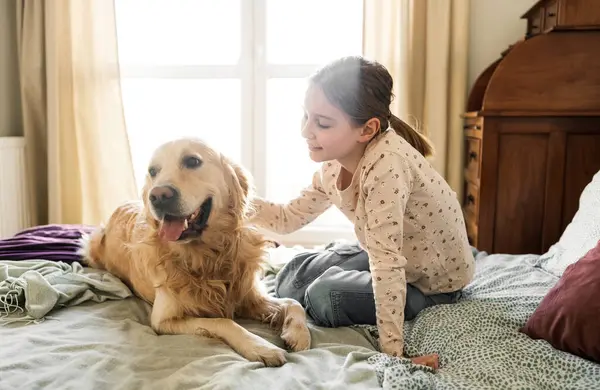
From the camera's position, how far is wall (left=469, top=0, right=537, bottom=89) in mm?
2850

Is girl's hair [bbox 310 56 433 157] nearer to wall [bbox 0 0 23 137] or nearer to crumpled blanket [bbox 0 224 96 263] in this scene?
crumpled blanket [bbox 0 224 96 263]

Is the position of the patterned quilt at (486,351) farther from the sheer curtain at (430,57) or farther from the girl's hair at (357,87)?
the sheer curtain at (430,57)

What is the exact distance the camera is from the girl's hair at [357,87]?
1.38 meters

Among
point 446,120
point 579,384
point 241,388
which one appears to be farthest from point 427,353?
point 446,120

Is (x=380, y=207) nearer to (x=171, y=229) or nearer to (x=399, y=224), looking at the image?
(x=399, y=224)

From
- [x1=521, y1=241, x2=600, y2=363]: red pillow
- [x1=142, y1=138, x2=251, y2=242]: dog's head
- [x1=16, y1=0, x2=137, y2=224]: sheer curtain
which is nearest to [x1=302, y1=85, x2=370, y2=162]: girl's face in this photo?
[x1=142, y1=138, x2=251, y2=242]: dog's head

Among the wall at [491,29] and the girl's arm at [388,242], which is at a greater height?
the wall at [491,29]

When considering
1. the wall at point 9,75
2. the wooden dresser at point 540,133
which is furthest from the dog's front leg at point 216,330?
the wall at point 9,75

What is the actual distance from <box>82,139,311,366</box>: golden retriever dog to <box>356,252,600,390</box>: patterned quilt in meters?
0.30

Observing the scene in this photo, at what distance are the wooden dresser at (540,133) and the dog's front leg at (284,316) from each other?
1.18 metres

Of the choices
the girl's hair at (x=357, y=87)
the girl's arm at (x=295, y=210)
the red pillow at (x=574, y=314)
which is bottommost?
the red pillow at (x=574, y=314)

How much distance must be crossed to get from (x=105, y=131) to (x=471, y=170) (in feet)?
6.74

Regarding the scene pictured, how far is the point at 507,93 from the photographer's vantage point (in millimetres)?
2205

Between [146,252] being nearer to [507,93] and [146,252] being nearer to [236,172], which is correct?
[236,172]
